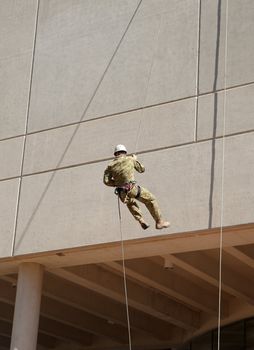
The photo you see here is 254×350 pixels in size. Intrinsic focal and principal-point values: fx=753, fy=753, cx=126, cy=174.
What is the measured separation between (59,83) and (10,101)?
1428mm

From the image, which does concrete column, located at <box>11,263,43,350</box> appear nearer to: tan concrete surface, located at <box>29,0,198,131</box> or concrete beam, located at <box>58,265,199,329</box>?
concrete beam, located at <box>58,265,199,329</box>

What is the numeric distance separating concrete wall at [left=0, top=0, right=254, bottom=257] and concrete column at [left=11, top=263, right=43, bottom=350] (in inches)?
31.5

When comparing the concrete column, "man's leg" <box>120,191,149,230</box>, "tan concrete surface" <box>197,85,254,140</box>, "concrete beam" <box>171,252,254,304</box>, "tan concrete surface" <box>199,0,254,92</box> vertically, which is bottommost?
the concrete column

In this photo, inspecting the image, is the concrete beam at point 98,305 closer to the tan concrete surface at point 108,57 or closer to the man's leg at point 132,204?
the tan concrete surface at point 108,57

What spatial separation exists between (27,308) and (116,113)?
486cm

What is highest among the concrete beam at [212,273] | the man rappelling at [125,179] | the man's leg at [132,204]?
the concrete beam at [212,273]

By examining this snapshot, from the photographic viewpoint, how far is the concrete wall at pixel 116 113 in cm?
1501

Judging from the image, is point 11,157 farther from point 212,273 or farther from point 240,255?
point 240,255

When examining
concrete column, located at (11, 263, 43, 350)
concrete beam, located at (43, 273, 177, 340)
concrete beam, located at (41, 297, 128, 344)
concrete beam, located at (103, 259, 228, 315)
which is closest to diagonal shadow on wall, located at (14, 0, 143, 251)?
concrete column, located at (11, 263, 43, 350)

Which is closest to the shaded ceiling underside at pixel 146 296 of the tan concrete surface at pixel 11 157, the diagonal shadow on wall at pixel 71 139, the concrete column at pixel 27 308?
the concrete column at pixel 27 308

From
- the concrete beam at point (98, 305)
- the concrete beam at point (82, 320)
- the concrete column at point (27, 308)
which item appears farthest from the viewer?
the concrete beam at point (82, 320)

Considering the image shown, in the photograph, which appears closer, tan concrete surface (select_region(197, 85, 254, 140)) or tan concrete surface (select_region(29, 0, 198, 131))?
tan concrete surface (select_region(197, 85, 254, 140))

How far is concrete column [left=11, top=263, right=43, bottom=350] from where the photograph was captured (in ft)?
54.9

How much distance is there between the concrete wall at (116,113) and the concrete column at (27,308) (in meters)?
0.80
